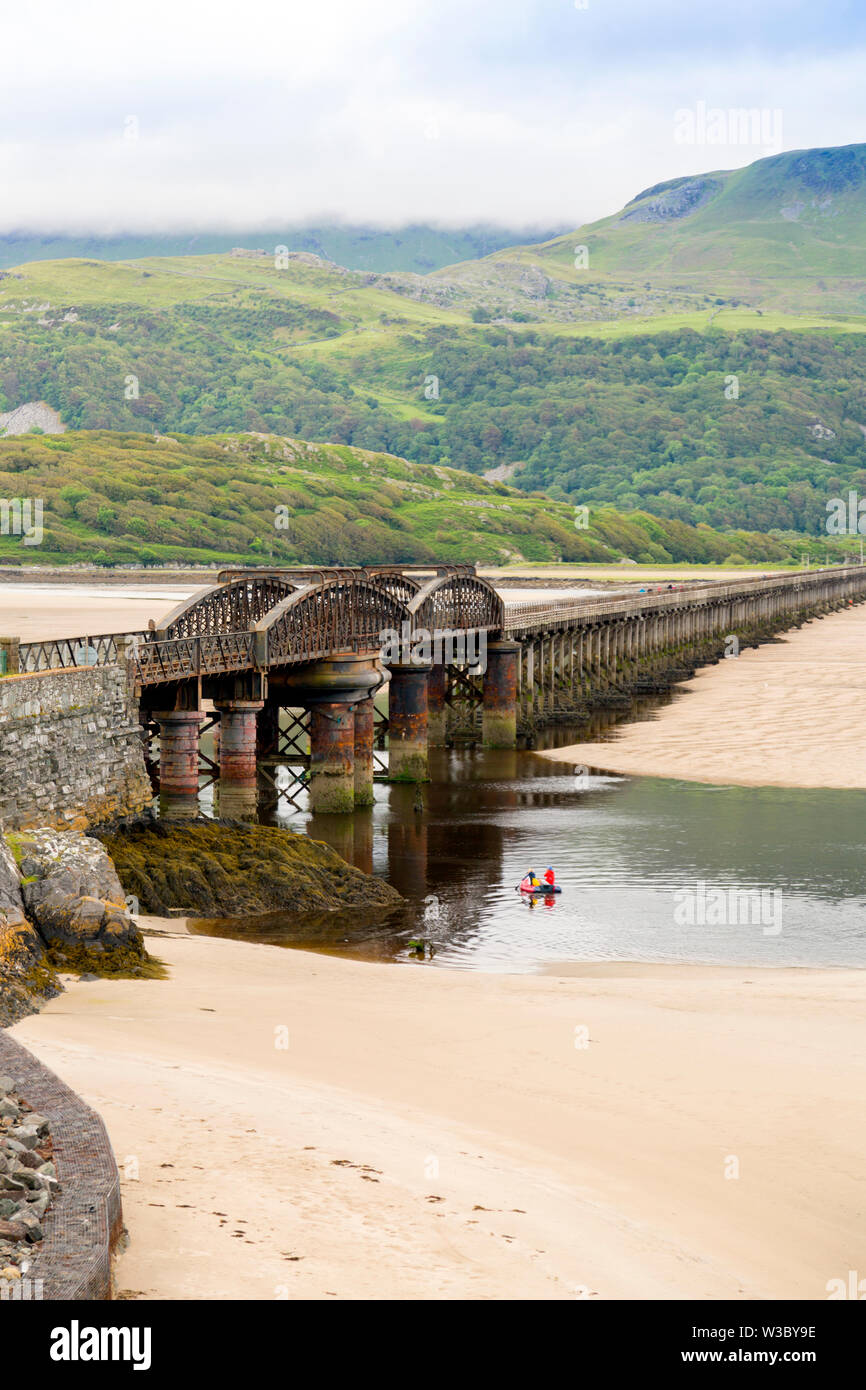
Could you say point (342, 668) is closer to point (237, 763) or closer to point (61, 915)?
point (237, 763)

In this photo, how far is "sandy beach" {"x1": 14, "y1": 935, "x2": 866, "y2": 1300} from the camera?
12.0 meters

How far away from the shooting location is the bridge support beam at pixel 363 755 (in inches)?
1721

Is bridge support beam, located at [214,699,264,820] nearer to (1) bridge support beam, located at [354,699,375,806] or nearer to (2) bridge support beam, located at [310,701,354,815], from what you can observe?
(2) bridge support beam, located at [310,701,354,815]

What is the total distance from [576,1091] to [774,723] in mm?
46960

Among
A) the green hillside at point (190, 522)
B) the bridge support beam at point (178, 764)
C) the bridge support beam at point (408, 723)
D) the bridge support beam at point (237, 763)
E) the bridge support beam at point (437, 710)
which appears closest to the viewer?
the bridge support beam at point (178, 764)

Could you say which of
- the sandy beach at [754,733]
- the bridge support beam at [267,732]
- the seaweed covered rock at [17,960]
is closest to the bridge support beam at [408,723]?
the bridge support beam at [267,732]

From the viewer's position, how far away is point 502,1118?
16672 millimetres

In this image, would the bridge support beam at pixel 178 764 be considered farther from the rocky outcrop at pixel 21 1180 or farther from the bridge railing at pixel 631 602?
the bridge railing at pixel 631 602

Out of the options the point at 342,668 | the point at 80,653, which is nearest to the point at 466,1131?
the point at 80,653

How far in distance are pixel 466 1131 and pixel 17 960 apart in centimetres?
711

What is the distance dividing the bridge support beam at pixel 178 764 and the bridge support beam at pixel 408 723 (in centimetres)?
1497

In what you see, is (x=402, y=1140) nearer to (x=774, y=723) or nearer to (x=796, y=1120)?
(x=796, y=1120)

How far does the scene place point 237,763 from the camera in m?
36.6

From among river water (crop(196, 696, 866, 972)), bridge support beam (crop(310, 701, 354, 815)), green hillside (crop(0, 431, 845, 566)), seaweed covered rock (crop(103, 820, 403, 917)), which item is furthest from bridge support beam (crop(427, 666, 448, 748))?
green hillside (crop(0, 431, 845, 566))
